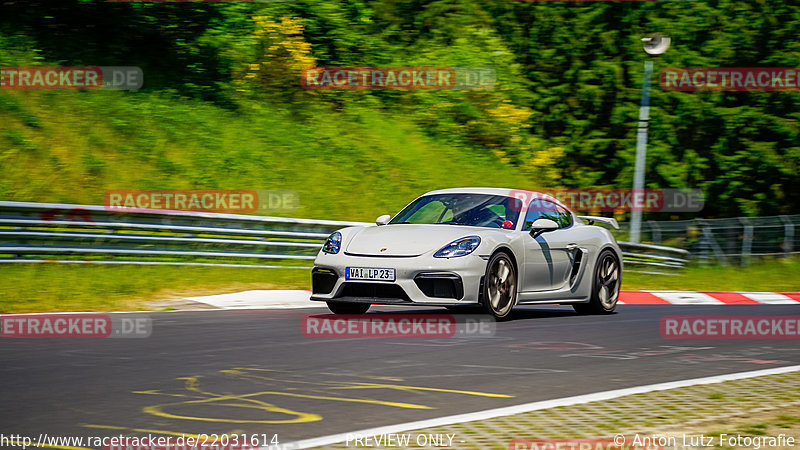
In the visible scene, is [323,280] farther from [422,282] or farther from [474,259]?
[474,259]

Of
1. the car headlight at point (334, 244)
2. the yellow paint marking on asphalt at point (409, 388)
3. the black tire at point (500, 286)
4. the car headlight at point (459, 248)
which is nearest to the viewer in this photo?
the yellow paint marking on asphalt at point (409, 388)

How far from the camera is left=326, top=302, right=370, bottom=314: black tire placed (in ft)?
36.2

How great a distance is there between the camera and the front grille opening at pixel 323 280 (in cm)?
1046

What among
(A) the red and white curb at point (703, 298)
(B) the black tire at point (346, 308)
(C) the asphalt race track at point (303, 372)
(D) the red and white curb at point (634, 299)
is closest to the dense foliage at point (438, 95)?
(D) the red and white curb at point (634, 299)

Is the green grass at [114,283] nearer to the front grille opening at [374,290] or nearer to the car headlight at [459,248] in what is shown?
the front grille opening at [374,290]

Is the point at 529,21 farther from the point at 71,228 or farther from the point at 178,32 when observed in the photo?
the point at 71,228

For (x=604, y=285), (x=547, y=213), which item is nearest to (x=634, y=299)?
(x=604, y=285)

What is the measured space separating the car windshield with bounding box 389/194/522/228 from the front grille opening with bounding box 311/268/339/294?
4.86ft

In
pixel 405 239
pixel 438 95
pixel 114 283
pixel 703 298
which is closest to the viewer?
pixel 405 239

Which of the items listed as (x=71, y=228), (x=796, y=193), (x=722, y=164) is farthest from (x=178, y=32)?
(x=796, y=193)

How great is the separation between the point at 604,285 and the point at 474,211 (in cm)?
216

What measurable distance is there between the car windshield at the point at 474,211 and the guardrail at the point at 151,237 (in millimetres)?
4846

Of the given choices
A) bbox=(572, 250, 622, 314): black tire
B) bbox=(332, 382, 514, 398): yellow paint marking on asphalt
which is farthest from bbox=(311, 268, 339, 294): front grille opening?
bbox=(332, 382, 514, 398): yellow paint marking on asphalt

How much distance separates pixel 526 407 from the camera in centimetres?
603
